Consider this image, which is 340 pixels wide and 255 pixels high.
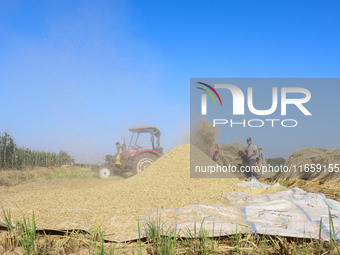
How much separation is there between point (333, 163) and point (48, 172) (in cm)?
957

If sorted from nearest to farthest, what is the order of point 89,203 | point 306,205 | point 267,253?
point 267,253 < point 306,205 < point 89,203

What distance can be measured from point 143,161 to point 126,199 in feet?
14.4

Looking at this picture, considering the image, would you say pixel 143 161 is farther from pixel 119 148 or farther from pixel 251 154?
pixel 251 154

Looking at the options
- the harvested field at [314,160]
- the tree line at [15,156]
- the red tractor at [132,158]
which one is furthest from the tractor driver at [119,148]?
the harvested field at [314,160]

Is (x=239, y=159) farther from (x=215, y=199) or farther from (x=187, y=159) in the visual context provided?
(x=215, y=199)

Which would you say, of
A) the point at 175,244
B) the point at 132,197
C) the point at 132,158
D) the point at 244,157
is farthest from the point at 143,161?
the point at 175,244

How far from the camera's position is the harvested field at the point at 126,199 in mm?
2635

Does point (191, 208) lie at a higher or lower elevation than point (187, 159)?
lower

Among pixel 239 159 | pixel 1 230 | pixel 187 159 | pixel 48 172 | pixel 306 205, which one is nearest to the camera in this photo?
pixel 1 230

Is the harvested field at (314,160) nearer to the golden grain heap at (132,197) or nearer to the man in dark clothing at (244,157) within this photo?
the man in dark clothing at (244,157)

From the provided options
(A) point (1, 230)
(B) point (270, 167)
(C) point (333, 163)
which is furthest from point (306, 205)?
(B) point (270, 167)

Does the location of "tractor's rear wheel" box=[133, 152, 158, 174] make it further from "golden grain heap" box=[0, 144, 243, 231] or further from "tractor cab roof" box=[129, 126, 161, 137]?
"golden grain heap" box=[0, 144, 243, 231]

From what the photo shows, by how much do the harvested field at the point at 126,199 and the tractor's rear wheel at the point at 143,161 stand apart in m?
1.19

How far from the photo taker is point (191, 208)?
3.01 metres
